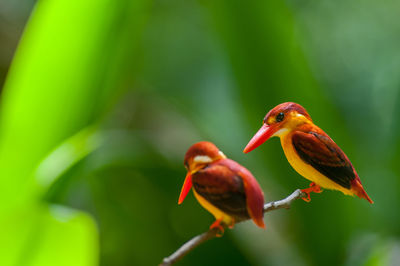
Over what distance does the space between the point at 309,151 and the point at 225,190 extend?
2.4 inches

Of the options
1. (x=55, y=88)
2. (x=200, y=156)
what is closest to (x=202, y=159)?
(x=200, y=156)

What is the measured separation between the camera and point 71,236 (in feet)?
1.53

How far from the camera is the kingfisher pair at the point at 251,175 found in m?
0.31

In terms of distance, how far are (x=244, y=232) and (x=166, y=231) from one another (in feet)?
0.75

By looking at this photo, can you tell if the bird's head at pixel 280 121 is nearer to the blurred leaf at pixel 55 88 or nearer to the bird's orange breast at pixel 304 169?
the bird's orange breast at pixel 304 169

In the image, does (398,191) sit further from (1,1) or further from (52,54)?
(1,1)

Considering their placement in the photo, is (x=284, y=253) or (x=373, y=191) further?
(x=373, y=191)

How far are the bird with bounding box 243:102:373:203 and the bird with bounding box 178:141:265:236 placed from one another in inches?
1.1

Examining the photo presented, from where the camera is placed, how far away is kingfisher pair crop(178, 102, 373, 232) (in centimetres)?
31

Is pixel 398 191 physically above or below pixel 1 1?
below

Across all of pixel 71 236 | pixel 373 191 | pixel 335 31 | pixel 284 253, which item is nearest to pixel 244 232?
pixel 284 253

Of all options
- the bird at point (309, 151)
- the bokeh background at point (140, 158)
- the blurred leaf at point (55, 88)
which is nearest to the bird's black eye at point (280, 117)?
the bird at point (309, 151)

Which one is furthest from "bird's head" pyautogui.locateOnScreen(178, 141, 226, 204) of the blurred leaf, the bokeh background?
the blurred leaf

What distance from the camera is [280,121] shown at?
332mm
